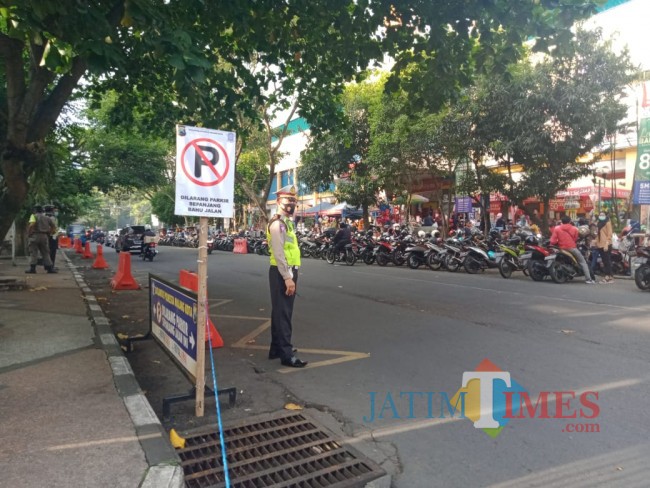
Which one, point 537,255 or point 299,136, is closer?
point 537,255

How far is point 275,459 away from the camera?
3451 mm

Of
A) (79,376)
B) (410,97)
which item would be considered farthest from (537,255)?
(79,376)

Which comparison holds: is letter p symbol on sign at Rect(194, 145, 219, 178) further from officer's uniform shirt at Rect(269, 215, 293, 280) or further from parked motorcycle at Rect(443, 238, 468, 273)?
parked motorcycle at Rect(443, 238, 468, 273)

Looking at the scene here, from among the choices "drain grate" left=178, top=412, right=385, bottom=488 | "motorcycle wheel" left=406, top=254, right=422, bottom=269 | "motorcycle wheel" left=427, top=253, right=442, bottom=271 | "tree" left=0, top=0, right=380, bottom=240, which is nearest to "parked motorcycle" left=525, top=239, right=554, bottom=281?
"motorcycle wheel" left=427, top=253, right=442, bottom=271

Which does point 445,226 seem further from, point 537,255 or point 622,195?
point 537,255

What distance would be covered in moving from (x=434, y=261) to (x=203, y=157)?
12872 millimetres

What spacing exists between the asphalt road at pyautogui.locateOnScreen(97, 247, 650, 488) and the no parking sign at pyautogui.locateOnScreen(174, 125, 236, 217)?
200cm

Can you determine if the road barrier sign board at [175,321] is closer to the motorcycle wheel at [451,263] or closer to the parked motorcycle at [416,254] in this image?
the motorcycle wheel at [451,263]

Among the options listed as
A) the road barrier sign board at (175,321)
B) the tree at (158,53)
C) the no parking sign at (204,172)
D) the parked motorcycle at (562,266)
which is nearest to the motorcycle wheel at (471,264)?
the parked motorcycle at (562,266)

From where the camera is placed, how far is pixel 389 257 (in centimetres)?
1805

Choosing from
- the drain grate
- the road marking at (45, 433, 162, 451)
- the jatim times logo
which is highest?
the road marking at (45, 433, 162, 451)

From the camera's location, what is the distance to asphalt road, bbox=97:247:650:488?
335cm

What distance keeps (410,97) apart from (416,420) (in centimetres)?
752

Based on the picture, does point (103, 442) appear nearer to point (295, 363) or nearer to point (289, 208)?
point (295, 363)
